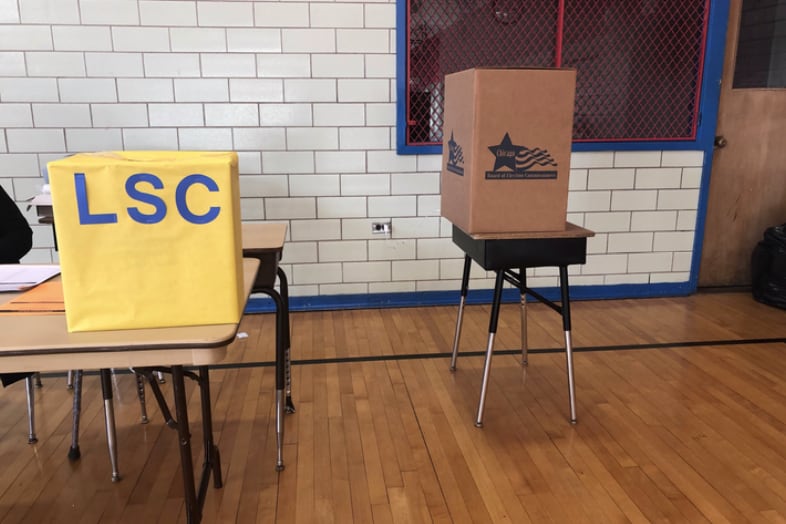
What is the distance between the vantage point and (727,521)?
1.79m

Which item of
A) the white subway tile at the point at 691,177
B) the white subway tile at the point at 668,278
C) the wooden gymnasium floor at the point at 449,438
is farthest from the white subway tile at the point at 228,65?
the white subway tile at the point at 668,278

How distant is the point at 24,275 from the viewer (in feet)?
5.46

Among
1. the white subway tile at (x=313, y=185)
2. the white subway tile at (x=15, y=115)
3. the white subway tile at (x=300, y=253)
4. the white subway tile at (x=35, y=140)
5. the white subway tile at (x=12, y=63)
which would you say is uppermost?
the white subway tile at (x=12, y=63)

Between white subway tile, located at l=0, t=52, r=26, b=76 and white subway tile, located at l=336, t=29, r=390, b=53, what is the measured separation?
1.76m

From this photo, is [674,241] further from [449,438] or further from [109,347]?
[109,347]

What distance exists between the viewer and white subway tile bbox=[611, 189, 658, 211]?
12.7ft

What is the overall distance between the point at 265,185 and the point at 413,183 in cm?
91

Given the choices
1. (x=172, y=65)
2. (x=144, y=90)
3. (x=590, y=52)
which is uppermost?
(x=590, y=52)

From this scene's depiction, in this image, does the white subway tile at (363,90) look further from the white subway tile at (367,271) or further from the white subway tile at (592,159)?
the white subway tile at (592,159)

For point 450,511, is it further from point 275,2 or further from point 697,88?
point 697,88

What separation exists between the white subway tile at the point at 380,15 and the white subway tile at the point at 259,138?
82 cm

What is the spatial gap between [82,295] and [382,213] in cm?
263

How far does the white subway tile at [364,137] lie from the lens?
3.60 meters

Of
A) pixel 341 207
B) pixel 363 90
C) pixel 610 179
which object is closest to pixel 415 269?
pixel 341 207
